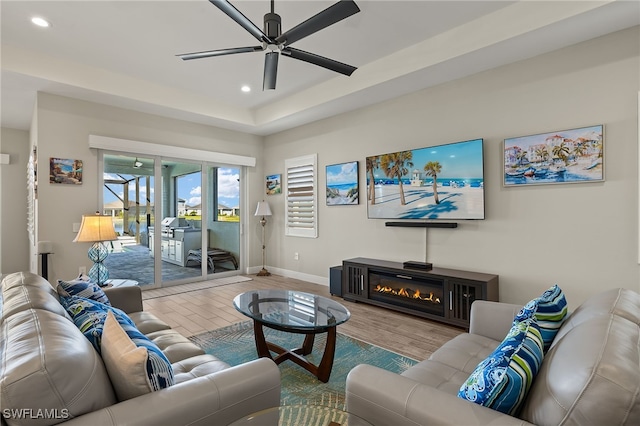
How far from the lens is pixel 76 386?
0.92m

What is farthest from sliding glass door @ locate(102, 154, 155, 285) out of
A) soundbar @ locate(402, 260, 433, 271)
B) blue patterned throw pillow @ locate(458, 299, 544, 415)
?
blue patterned throw pillow @ locate(458, 299, 544, 415)

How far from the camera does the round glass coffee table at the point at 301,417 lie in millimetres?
999

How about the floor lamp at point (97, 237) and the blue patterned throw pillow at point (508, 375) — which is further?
the floor lamp at point (97, 237)

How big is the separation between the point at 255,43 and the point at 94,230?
111 inches

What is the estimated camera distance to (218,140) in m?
5.84

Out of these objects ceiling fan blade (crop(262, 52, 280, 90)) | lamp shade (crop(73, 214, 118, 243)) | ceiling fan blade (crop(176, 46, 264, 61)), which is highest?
ceiling fan blade (crop(176, 46, 264, 61))

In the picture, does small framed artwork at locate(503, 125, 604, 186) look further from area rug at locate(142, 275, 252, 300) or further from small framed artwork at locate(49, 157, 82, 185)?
small framed artwork at locate(49, 157, 82, 185)

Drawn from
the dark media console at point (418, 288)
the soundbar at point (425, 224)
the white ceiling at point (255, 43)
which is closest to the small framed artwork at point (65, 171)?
the white ceiling at point (255, 43)

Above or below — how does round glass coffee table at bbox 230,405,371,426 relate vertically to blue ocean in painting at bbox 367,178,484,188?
below

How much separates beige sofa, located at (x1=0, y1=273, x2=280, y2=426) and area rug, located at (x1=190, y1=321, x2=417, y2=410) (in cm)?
95

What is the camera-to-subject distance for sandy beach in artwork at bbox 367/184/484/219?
3.67 meters

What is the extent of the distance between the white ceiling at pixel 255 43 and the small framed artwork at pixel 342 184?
0.89m

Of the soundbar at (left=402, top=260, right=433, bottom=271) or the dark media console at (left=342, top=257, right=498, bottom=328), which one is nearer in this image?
the dark media console at (left=342, top=257, right=498, bottom=328)

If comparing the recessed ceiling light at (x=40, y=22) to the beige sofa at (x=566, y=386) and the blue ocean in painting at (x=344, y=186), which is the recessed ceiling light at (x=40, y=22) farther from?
the beige sofa at (x=566, y=386)
